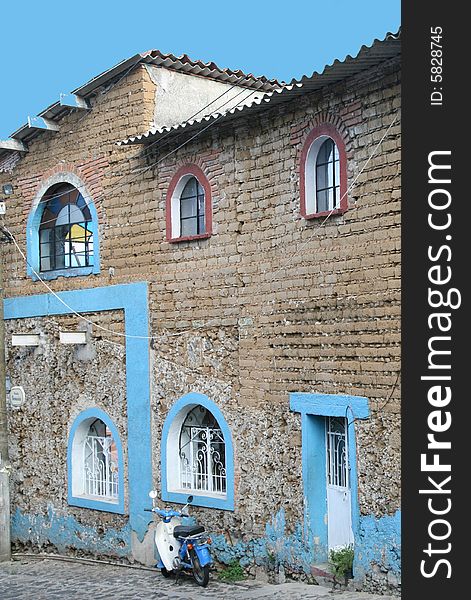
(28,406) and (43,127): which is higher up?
(43,127)

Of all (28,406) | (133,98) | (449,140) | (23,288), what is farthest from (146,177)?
(449,140)

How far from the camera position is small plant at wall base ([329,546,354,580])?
10.6 meters

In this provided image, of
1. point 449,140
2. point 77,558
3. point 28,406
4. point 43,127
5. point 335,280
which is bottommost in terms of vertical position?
point 77,558

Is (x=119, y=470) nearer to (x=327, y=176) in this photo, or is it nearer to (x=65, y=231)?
(x=65, y=231)

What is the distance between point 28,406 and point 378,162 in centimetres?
792

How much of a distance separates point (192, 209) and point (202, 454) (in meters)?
3.35

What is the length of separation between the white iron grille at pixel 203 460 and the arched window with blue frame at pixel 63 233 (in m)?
3.02

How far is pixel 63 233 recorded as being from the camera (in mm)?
15086

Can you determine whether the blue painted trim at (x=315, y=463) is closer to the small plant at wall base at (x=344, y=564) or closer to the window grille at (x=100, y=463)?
the small plant at wall base at (x=344, y=564)

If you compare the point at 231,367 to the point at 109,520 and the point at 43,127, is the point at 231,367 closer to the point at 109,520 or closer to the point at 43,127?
the point at 109,520

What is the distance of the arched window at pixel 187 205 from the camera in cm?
1276

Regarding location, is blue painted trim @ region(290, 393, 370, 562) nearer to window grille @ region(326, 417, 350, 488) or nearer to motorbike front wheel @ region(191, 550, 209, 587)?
window grille @ region(326, 417, 350, 488)

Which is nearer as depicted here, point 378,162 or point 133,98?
point 378,162

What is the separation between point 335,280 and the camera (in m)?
10.8
